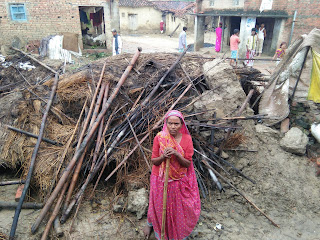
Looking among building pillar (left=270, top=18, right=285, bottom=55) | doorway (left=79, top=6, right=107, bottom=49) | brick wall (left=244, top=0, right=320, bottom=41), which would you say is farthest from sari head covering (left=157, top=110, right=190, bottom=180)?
building pillar (left=270, top=18, right=285, bottom=55)

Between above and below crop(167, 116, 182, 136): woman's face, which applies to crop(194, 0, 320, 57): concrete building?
above

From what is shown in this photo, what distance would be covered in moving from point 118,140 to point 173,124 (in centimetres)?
180

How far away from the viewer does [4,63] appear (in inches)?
264

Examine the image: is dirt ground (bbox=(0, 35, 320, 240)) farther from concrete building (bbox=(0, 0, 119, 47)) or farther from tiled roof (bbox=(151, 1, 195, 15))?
tiled roof (bbox=(151, 1, 195, 15))

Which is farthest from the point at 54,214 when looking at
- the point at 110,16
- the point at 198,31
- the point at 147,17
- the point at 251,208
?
the point at 147,17

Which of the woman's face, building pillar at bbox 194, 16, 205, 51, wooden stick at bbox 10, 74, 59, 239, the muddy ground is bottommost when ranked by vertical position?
the muddy ground

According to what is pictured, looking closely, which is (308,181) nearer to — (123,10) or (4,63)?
(4,63)

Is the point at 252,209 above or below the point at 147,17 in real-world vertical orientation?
below

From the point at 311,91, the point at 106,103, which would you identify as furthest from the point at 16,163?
the point at 311,91

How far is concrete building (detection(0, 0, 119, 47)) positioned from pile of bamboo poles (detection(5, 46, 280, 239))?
853 cm

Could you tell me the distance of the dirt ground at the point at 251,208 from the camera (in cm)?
351

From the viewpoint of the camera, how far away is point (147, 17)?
1089 inches

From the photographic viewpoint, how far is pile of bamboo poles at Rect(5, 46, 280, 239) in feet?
12.3

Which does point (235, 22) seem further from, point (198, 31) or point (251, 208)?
point (251, 208)
